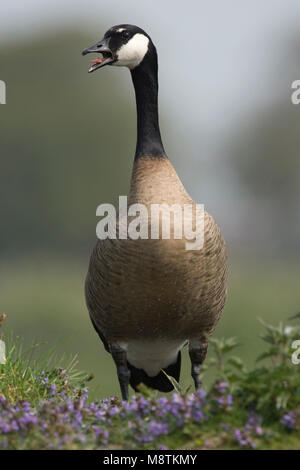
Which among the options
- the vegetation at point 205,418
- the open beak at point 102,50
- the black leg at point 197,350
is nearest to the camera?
the vegetation at point 205,418

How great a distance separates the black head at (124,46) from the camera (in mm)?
8141

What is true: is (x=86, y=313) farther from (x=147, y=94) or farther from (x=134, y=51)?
(x=134, y=51)

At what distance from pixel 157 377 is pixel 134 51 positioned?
11.5ft

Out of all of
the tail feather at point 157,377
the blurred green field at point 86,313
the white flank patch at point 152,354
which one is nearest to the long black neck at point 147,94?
the white flank patch at point 152,354

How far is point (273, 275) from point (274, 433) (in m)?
21.3

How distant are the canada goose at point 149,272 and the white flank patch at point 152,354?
0.5 inches

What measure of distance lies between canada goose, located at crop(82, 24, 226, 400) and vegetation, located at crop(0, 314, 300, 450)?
171 centimetres

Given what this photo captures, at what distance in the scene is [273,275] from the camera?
26.2 m

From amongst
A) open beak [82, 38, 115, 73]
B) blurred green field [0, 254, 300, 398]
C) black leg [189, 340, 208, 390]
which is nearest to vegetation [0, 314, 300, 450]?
black leg [189, 340, 208, 390]

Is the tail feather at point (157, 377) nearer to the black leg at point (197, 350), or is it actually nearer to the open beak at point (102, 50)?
the black leg at point (197, 350)

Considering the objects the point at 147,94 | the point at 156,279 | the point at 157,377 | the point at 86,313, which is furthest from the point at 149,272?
the point at 86,313

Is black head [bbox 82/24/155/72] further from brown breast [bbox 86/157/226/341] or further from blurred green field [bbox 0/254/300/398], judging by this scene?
blurred green field [bbox 0/254/300/398]

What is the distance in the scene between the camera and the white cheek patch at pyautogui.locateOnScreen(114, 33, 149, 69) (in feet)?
26.7
